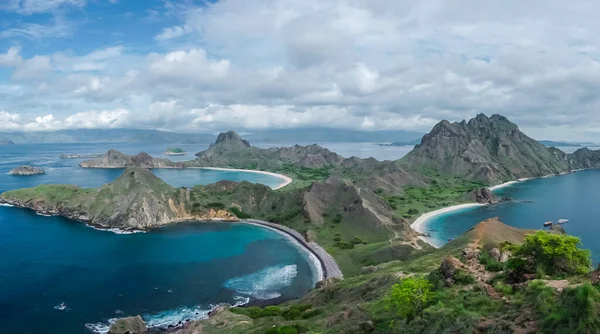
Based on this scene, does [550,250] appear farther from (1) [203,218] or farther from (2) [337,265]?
(1) [203,218]

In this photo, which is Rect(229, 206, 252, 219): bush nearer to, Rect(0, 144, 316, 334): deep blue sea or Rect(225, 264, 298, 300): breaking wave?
Rect(0, 144, 316, 334): deep blue sea

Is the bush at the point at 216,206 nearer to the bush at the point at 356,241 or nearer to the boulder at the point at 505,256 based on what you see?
the bush at the point at 356,241

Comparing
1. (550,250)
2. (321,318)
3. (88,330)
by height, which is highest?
(550,250)

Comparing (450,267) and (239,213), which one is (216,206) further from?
(450,267)

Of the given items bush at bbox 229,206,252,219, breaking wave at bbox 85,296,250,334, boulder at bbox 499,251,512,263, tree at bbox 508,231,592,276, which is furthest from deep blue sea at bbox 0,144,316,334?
tree at bbox 508,231,592,276

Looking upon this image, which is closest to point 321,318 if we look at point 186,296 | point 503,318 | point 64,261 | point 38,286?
point 503,318

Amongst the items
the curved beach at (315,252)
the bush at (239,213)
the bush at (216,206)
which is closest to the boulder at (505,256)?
the curved beach at (315,252)
